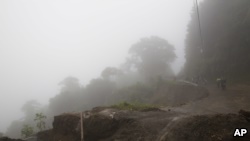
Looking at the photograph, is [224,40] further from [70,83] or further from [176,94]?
[70,83]

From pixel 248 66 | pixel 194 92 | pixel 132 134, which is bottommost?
pixel 132 134

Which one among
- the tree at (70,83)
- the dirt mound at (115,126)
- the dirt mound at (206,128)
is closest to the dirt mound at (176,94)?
the dirt mound at (115,126)

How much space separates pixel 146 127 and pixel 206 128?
3.65 m

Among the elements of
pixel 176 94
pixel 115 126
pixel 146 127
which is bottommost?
pixel 146 127

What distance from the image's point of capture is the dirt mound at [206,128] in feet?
33.7

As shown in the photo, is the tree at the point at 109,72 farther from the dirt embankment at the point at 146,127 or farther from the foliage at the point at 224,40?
the dirt embankment at the point at 146,127

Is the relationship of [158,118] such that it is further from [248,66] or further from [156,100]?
[156,100]

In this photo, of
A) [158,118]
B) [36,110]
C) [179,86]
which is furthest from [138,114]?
[36,110]

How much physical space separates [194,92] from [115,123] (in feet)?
63.3

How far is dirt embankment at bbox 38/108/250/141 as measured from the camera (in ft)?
35.0

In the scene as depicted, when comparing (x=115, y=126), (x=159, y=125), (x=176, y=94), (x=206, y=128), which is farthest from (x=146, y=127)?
(x=176, y=94)

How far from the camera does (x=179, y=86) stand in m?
→ 37.3

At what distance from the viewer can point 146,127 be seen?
13391mm

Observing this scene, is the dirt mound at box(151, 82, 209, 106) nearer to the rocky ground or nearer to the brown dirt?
the brown dirt
